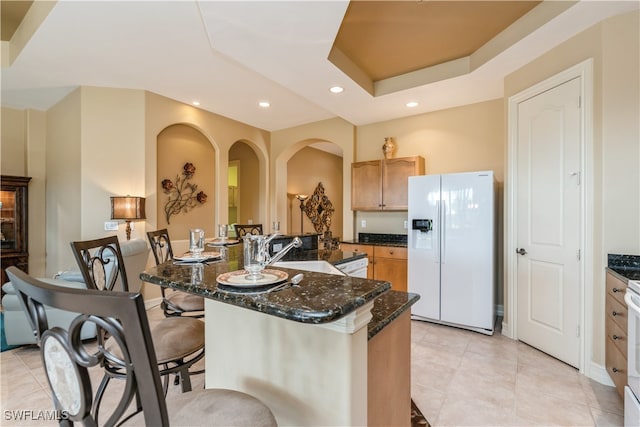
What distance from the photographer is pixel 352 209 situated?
467 cm

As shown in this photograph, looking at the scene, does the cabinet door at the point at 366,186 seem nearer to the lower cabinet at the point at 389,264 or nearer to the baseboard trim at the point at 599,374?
the lower cabinet at the point at 389,264

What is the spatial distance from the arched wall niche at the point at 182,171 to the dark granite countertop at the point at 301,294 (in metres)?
3.37

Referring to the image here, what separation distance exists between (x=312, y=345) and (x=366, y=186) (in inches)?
143

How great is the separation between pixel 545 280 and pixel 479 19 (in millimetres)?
2307

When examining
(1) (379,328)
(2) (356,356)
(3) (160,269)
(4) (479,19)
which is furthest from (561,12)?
(3) (160,269)

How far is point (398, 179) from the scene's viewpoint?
13.7 ft

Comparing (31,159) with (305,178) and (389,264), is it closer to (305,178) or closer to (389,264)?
(305,178)

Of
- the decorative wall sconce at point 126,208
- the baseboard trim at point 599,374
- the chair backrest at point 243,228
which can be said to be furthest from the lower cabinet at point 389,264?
the decorative wall sconce at point 126,208

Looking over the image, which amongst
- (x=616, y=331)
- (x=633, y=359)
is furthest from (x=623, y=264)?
(x=633, y=359)

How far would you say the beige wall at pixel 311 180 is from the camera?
22.1 feet

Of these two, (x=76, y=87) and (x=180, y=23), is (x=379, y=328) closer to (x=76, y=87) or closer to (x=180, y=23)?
(x=180, y=23)

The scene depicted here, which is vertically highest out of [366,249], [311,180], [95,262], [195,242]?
[311,180]

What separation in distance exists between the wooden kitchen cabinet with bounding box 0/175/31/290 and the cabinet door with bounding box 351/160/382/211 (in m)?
4.75

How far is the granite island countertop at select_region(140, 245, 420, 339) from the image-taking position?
0.79 meters
